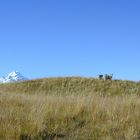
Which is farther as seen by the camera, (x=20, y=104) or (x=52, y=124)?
(x=20, y=104)

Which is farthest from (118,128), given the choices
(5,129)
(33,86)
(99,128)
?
(33,86)

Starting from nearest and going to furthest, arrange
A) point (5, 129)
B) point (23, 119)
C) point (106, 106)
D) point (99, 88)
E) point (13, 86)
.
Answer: point (5, 129) < point (23, 119) < point (106, 106) < point (99, 88) < point (13, 86)

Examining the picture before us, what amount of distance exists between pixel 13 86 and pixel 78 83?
262 inches

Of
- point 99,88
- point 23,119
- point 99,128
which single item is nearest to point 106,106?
point 99,128

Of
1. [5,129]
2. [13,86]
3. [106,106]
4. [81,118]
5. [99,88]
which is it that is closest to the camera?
[5,129]

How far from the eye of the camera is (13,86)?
4484 cm

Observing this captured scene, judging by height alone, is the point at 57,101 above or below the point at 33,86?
below

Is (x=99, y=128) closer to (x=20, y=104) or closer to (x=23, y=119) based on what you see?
(x=23, y=119)

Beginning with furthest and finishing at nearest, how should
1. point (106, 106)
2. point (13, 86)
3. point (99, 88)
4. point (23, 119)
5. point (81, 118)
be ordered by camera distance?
point (13, 86), point (99, 88), point (106, 106), point (81, 118), point (23, 119)

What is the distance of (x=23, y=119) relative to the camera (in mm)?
8742

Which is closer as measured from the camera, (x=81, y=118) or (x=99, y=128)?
(x=99, y=128)

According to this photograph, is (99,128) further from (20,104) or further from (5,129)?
(20,104)

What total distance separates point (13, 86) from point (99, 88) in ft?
29.7

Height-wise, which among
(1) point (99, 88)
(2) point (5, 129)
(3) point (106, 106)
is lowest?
(2) point (5, 129)
